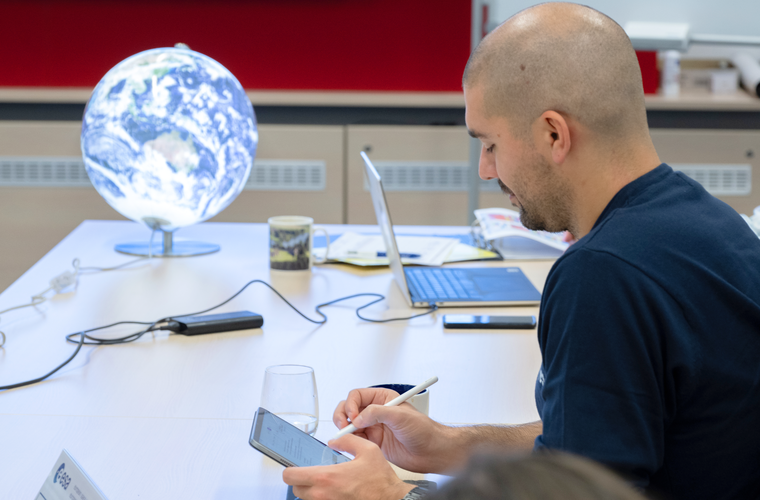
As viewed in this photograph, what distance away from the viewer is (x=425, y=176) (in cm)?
296

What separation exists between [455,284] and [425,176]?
1.44 meters

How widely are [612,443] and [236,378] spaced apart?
1.88 feet

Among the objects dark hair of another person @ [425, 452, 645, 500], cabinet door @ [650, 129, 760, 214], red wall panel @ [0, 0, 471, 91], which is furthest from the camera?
red wall panel @ [0, 0, 471, 91]

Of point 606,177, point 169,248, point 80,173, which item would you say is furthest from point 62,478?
point 80,173

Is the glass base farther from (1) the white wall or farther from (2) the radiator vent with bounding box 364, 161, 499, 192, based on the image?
(1) the white wall

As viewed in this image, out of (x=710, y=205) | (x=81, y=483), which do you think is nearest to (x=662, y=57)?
(x=710, y=205)

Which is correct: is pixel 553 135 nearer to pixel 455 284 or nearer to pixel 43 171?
pixel 455 284

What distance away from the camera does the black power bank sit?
1262 millimetres

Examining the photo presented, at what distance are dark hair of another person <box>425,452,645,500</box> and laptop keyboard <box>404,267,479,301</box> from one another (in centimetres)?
113

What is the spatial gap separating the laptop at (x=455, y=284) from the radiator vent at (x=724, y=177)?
1585mm

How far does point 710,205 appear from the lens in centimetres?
80

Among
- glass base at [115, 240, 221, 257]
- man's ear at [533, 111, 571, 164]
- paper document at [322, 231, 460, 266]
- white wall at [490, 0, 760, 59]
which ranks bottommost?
glass base at [115, 240, 221, 257]

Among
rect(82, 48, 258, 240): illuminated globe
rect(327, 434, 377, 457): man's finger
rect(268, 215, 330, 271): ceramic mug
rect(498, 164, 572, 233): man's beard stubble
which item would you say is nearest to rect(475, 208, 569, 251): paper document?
rect(268, 215, 330, 271): ceramic mug

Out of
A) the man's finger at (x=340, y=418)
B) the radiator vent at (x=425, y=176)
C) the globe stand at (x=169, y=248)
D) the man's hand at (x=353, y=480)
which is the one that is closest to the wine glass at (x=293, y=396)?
the man's finger at (x=340, y=418)
